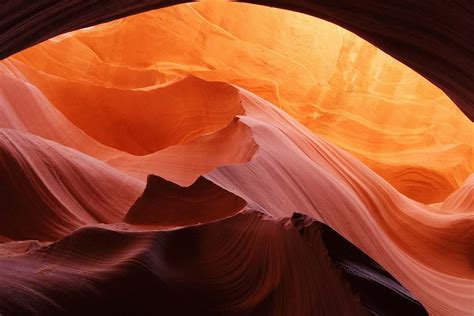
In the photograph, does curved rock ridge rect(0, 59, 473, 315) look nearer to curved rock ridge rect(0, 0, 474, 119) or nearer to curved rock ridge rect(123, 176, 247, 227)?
curved rock ridge rect(123, 176, 247, 227)

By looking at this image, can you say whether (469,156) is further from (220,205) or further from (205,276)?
(205,276)

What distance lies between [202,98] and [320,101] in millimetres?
1908

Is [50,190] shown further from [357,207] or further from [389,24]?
[389,24]

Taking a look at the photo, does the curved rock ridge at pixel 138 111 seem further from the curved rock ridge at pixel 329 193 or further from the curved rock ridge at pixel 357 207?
the curved rock ridge at pixel 357 207

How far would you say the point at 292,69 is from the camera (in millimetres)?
7145

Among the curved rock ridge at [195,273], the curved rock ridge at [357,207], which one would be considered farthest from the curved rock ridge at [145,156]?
the curved rock ridge at [195,273]

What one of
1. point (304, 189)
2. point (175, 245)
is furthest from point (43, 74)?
point (175, 245)

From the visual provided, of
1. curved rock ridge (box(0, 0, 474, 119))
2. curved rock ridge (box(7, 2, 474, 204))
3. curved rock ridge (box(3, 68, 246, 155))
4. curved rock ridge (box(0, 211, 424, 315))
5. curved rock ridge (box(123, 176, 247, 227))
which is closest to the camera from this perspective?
curved rock ridge (box(0, 0, 474, 119))

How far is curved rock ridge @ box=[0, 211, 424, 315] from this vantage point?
2484 millimetres

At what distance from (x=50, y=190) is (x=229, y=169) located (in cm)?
103

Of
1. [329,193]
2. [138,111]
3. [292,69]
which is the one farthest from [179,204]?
[292,69]

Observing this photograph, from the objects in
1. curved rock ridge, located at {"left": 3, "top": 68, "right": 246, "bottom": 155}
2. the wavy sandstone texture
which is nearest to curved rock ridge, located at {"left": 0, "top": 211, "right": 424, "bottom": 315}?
the wavy sandstone texture

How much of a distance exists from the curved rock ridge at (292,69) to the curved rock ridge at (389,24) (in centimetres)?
446

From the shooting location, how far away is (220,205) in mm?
3412
